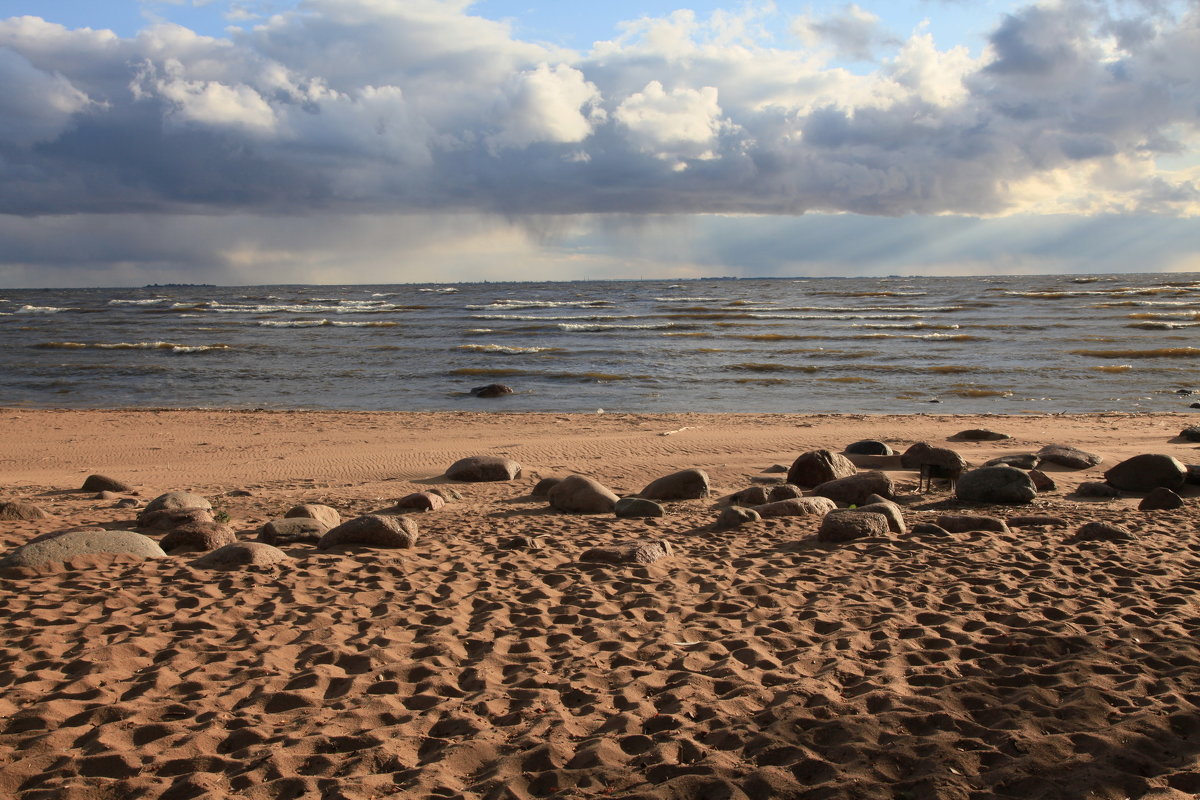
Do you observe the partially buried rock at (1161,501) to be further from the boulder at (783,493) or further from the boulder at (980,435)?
the boulder at (980,435)

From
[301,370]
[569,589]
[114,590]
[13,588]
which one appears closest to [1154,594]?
[569,589]

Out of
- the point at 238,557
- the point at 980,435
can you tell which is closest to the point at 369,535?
the point at 238,557

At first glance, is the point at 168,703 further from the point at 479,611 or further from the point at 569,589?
the point at 569,589

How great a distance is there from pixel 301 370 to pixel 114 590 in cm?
2259

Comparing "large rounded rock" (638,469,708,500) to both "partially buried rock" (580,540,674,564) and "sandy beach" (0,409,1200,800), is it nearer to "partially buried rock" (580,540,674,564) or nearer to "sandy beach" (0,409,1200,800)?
"sandy beach" (0,409,1200,800)

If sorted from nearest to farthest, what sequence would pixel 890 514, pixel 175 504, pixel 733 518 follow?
pixel 890 514, pixel 733 518, pixel 175 504

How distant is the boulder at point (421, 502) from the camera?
9875mm

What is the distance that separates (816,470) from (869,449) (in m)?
2.28

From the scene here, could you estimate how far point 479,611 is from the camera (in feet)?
19.7

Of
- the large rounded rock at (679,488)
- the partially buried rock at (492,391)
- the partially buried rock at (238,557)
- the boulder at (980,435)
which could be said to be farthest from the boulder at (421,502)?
the partially buried rock at (492,391)

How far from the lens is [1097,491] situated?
1019 centimetres

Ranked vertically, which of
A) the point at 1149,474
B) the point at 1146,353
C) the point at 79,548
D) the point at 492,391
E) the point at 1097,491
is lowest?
the point at 1097,491

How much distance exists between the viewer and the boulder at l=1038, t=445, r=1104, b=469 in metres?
11.9

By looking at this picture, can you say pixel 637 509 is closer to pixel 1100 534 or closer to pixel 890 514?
pixel 890 514
